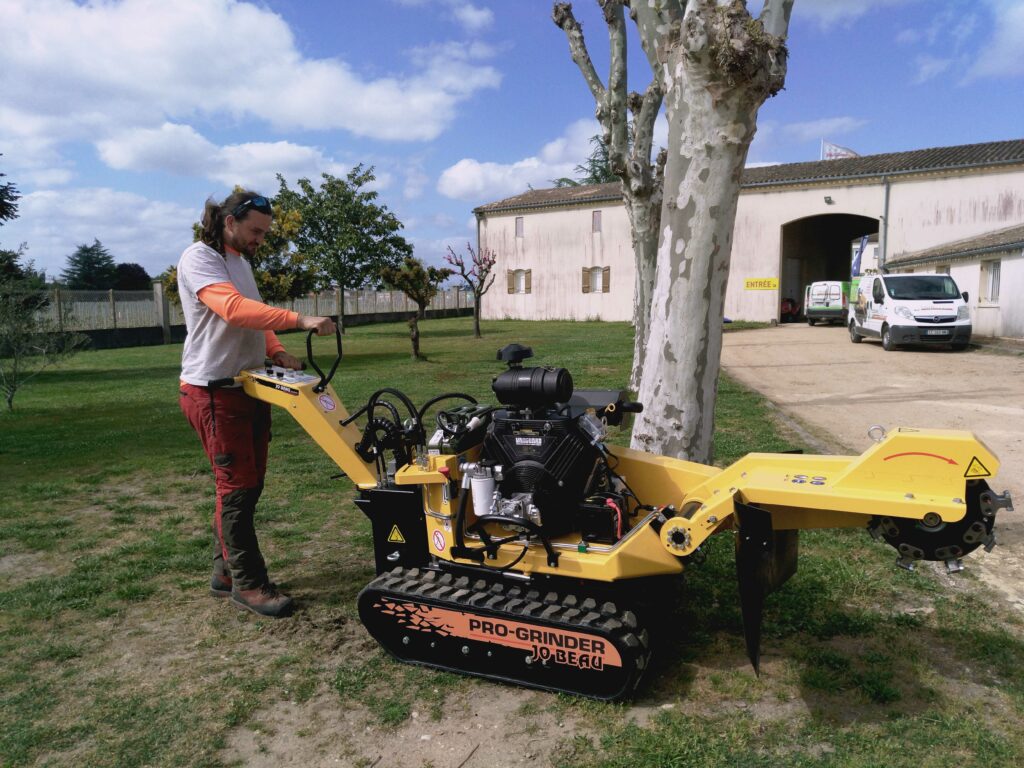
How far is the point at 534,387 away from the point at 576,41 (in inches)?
422

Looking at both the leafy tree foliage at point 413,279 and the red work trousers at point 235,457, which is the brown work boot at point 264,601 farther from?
the leafy tree foliage at point 413,279

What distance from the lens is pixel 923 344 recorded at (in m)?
18.9

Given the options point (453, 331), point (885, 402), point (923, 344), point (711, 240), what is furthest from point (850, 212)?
point (711, 240)

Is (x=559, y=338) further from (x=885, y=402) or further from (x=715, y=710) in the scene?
(x=715, y=710)

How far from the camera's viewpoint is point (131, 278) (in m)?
54.3

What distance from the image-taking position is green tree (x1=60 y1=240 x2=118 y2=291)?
5156 centimetres

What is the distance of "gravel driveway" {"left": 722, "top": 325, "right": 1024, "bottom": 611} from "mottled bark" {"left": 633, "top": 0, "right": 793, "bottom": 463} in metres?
1.31

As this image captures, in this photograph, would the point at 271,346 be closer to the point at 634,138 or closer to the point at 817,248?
the point at 634,138

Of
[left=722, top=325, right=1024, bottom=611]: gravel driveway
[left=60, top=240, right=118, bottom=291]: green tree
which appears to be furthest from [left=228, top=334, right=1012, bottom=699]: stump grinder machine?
[left=60, top=240, right=118, bottom=291]: green tree

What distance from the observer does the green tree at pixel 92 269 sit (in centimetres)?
5156

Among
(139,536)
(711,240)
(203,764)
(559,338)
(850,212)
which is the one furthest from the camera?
(850,212)

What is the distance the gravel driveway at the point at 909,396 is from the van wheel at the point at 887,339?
215mm

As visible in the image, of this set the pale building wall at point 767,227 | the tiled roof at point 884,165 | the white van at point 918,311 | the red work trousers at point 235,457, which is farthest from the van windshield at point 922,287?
the red work trousers at point 235,457

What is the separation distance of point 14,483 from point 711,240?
21.3 ft
